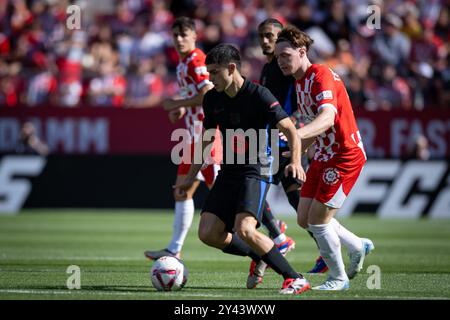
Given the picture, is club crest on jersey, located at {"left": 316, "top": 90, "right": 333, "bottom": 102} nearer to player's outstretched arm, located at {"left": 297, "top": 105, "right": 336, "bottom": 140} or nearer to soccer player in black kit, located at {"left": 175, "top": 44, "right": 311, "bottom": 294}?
player's outstretched arm, located at {"left": 297, "top": 105, "right": 336, "bottom": 140}

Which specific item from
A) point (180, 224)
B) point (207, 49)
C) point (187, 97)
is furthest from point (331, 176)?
point (207, 49)

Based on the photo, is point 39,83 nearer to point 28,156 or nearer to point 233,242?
point 28,156

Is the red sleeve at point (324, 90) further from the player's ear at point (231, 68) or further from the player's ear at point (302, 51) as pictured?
the player's ear at point (231, 68)

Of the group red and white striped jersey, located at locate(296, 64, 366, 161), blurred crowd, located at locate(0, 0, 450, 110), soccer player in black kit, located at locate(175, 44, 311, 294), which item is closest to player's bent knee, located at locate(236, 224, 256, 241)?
soccer player in black kit, located at locate(175, 44, 311, 294)

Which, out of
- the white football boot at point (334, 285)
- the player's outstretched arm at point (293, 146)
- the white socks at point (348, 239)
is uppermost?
the player's outstretched arm at point (293, 146)

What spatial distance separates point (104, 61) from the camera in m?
23.8

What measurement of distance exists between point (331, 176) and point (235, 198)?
99 centimetres

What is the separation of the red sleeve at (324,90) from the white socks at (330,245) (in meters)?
1.19

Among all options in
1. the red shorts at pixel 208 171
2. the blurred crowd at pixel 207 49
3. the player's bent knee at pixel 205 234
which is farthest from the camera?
the blurred crowd at pixel 207 49

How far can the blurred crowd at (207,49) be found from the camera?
22.0m

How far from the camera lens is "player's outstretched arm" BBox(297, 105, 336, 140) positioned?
8586 mm

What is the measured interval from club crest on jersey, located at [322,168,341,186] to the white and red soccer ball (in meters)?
1.69

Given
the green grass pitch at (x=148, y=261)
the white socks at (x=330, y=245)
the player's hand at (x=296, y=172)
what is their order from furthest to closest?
the white socks at (x=330, y=245) → the green grass pitch at (x=148, y=261) → the player's hand at (x=296, y=172)

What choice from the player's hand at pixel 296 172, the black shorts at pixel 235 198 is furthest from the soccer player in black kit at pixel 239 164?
the player's hand at pixel 296 172
